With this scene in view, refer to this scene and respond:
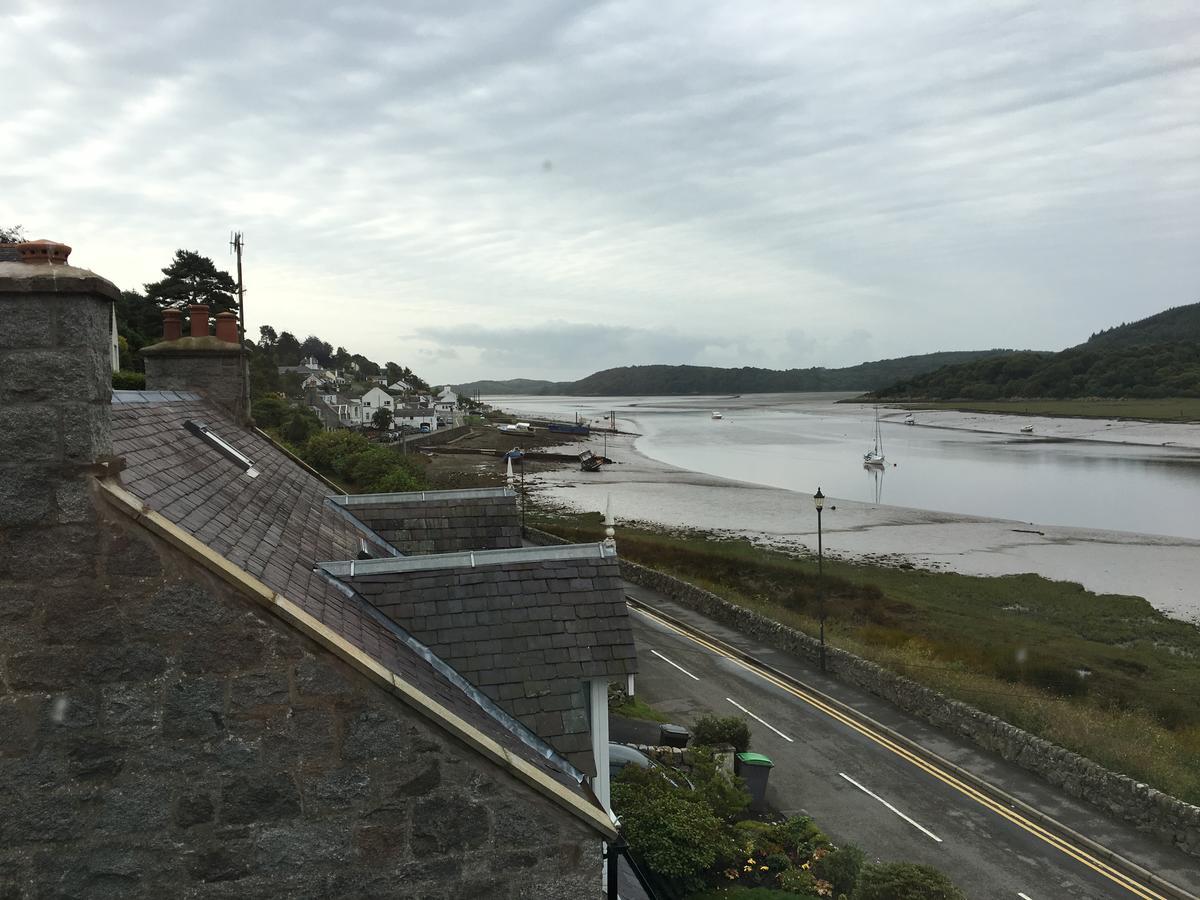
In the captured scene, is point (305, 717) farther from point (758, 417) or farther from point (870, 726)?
point (758, 417)

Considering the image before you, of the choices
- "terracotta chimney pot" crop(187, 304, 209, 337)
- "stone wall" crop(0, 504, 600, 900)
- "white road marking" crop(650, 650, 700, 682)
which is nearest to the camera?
"stone wall" crop(0, 504, 600, 900)

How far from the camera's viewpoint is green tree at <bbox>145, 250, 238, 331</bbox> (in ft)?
163

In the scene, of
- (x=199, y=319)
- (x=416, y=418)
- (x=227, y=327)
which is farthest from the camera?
(x=416, y=418)

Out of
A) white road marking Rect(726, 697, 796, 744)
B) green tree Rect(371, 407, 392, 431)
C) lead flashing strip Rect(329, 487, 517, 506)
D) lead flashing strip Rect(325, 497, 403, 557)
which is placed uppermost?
green tree Rect(371, 407, 392, 431)

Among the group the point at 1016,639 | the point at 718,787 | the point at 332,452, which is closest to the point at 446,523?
the point at 718,787

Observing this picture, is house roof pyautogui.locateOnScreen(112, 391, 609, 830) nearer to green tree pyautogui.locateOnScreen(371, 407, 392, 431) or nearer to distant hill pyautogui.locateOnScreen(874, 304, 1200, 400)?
green tree pyautogui.locateOnScreen(371, 407, 392, 431)

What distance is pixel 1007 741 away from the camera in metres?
16.5

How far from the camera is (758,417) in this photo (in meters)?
179

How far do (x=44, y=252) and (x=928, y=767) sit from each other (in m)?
17.3

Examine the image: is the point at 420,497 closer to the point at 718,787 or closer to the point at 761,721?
the point at 718,787

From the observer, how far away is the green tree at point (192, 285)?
4962 centimetres

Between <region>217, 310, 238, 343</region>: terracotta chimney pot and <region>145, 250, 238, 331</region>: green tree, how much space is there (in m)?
40.4

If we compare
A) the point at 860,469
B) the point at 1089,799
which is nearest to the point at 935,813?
the point at 1089,799

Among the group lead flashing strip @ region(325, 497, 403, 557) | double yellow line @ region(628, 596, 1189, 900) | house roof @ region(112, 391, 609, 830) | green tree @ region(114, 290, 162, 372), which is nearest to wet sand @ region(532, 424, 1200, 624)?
double yellow line @ region(628, 596, 1189, 900)
